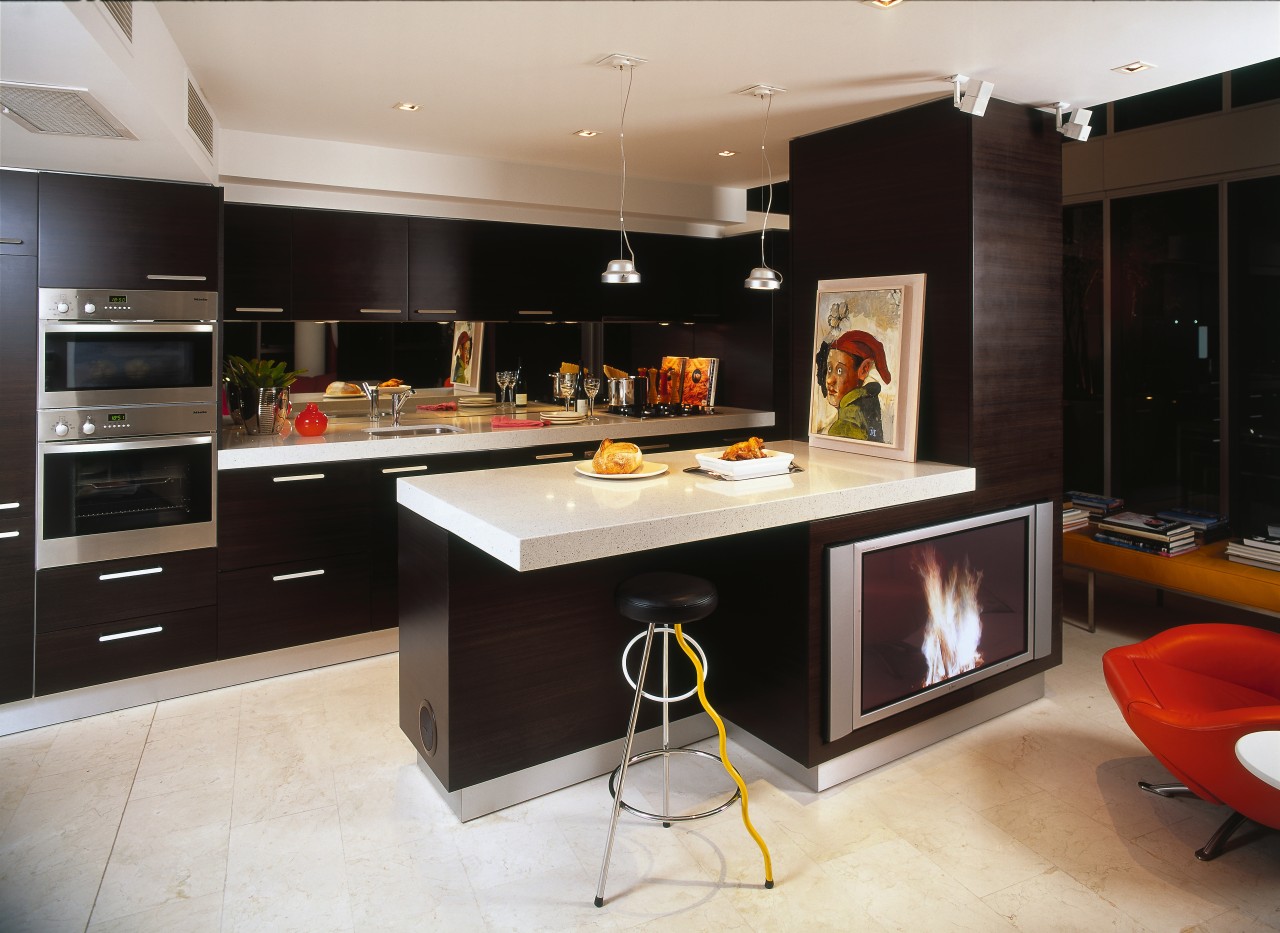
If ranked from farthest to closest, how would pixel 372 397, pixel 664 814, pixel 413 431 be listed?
pixel 372 397 < pixel 413 431 < pixel 664 814

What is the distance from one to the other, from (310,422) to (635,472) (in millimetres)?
1918

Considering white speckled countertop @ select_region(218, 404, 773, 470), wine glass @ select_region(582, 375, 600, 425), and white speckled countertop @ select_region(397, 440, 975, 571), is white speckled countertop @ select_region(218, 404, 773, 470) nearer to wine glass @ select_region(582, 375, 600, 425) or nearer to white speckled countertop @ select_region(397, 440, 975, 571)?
wine glass @ select_region(582, 375, 600, 425)

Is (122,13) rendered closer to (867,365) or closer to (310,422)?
(310,422)

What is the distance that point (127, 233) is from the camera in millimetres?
3338

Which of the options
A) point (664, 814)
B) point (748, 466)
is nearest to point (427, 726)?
point (664, 814)

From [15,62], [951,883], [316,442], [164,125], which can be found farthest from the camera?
[316,442]

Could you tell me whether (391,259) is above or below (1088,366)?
above

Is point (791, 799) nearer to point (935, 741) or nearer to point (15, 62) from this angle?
point (935, 741)

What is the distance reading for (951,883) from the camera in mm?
2359

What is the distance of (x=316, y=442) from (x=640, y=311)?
2.21 meters

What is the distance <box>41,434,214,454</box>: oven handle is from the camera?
3.27 metres

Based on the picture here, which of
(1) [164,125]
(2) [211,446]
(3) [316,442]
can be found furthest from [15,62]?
(3) [316,442]

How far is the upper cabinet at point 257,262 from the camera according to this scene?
3990mm

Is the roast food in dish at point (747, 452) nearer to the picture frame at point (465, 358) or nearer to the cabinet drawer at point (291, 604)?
the cabinet drawer at point (291, 604)
